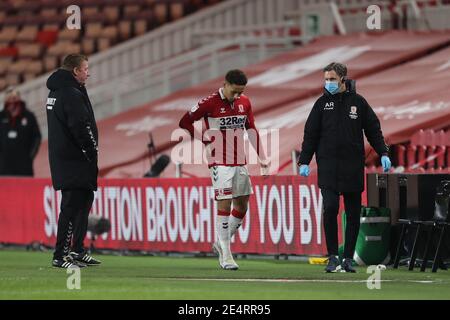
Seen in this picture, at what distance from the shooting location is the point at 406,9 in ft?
95.8

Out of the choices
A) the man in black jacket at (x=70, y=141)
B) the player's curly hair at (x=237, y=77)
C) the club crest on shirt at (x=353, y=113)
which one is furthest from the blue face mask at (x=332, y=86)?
the man in black jacket at (x=70, y=141)

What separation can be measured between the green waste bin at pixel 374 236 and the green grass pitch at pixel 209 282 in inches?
20.0

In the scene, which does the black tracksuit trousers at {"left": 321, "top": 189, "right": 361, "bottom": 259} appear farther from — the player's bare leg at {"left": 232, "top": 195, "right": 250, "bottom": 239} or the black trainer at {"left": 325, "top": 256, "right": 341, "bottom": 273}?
the player's bare leg at {"left": 232, "top": 195, "right": 250, "bottom": 239}

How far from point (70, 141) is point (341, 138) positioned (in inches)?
102

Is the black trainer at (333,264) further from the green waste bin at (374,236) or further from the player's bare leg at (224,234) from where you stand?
the green waste bin at (374,236)

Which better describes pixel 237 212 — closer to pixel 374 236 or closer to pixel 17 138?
pixel 374 236

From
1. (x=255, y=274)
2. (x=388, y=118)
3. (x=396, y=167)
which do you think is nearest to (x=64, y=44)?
(x=388, y=118)

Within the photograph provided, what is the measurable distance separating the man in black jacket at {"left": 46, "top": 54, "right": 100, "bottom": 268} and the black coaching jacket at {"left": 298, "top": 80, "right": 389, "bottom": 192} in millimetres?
2056

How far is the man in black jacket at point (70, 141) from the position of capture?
49.8 ft

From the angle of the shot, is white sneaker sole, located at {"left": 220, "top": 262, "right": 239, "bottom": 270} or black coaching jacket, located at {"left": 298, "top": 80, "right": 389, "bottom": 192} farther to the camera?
white sneaker sole, located at {"left": 220, "top": 262, "right": 239, "bottom": 270}

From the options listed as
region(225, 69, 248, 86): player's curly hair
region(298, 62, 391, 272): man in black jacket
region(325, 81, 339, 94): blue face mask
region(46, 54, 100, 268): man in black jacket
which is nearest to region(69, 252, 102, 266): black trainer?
region(46, 54, 100, 268): man in black jacket

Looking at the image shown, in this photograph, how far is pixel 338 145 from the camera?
589 inches

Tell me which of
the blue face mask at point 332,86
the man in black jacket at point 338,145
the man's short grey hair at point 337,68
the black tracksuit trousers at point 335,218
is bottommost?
the black tracksuit trousers at point 335,218

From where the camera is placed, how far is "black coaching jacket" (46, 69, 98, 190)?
15195 mm
